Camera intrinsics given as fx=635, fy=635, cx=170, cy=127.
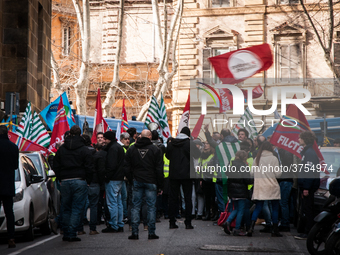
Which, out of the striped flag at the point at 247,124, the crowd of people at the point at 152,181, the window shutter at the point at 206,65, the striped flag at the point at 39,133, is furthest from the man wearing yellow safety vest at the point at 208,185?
the window shutter at the point at 206,65

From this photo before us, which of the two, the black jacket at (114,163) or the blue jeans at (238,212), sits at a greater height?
the black jacket at (114,163)

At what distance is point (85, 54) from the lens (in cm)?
2539

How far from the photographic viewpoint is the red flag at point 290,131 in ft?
38.9

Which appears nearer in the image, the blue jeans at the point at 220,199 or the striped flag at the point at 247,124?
the blue jeans at the point at 220,199

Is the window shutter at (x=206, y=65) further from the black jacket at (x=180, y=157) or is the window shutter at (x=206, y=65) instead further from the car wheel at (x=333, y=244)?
the car wheel at (x=333, y=244)

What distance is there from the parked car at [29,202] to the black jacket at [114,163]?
112 cm

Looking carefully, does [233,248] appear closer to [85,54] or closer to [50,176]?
[50,176]

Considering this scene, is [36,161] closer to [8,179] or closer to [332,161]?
[8,179]

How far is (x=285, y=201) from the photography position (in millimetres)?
12266

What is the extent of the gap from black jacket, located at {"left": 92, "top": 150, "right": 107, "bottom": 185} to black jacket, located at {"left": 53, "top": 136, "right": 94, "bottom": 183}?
110 centimetres

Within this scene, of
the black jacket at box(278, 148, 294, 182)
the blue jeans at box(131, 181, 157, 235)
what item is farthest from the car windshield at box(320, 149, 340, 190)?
the blue jeans at box(131, 181, 157, 235)

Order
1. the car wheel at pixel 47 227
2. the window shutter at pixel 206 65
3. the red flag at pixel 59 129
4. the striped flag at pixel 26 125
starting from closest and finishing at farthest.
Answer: the car wheel at pixel 47 227 < the red flag at pixel 59 129 < the striped flag at pixel 26 125 < the window shutter at pixel 206 65

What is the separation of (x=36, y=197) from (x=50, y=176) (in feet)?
2.58

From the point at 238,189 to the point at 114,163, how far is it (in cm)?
232
